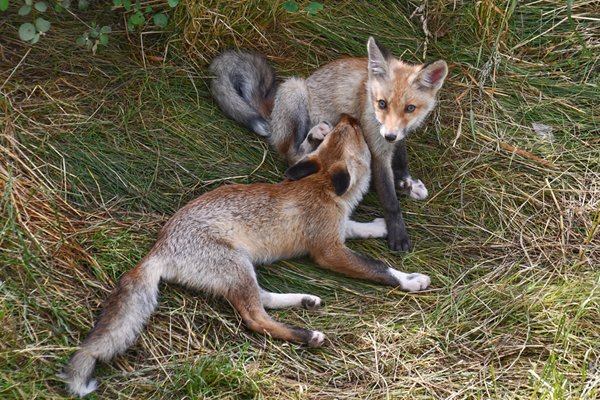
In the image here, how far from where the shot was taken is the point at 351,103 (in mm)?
5562

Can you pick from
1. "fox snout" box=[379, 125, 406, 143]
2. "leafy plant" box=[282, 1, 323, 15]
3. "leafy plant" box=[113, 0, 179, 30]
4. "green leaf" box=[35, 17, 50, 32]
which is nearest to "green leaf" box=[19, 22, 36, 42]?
"green leaf" box=[35, 17, 50, 32]


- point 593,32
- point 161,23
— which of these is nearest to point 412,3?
point 593,32

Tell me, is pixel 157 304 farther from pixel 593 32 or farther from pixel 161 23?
pixel 593 32

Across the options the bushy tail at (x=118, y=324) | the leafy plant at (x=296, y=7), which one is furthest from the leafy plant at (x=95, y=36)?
the bushy tail at (x=118, y=324)

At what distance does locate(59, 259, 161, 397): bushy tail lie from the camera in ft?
12.3

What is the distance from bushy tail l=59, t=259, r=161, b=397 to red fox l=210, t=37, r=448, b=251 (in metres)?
1.60

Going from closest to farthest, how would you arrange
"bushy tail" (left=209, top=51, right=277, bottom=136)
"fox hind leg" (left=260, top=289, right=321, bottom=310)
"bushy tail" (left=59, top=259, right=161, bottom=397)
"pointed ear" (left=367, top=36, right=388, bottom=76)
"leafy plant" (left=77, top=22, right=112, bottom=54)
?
"bushy tail" (left=59, top=259, right=161, bottom=397) < "fox hind leg" (left=260, top=289, right=321, bottom=310) < "pointed ear" (left=367, top=36, right=388, bottom=76) < "leafy plant" (left=77, top=22, right=112, bottom=54) < "bushy tail" (left=209, top=51, right=277, bottom=136)

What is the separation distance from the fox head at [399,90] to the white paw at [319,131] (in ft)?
1.16

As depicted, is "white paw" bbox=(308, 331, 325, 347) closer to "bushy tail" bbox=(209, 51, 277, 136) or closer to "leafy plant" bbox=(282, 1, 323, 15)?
"bushy tail" bbox=(209, 51, 277, 136)

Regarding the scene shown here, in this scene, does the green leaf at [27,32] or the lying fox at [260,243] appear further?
the green leaf at [27,32]

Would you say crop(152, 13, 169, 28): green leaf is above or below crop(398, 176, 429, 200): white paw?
above

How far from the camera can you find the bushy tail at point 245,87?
5.58m

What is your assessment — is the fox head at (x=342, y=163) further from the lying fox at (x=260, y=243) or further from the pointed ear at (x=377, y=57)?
the pointed ear at (x=377, y=57)

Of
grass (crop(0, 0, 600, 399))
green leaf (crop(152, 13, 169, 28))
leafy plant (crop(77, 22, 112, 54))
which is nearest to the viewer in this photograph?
grass (crop(0, 0, 600, 399))
